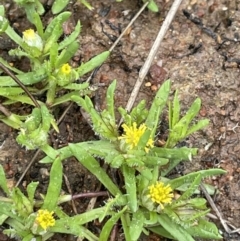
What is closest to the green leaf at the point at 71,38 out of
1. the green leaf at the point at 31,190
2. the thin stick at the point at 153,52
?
the thin stick at the point at 153,52

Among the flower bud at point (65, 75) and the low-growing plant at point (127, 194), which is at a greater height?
the flower bud at point (65, 75)

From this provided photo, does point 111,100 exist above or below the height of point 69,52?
below

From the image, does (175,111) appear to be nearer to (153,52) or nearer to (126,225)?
(153,52)

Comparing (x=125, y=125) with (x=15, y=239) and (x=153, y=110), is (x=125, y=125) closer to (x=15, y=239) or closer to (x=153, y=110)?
(x=153, y=110)

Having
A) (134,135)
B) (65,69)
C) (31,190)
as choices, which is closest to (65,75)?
(65,69)

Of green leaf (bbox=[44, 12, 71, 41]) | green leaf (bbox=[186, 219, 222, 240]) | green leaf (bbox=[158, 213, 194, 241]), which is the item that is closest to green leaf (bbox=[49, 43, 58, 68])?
green leaf (bbox=[44, 12, 71, 41])

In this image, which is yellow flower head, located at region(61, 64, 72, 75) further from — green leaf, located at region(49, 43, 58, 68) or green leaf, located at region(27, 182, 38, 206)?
green leaf, located at region(27, 182, 38, 206)

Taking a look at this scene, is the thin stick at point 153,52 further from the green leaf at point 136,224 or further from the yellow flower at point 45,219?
the yellow flower at point 45,219
